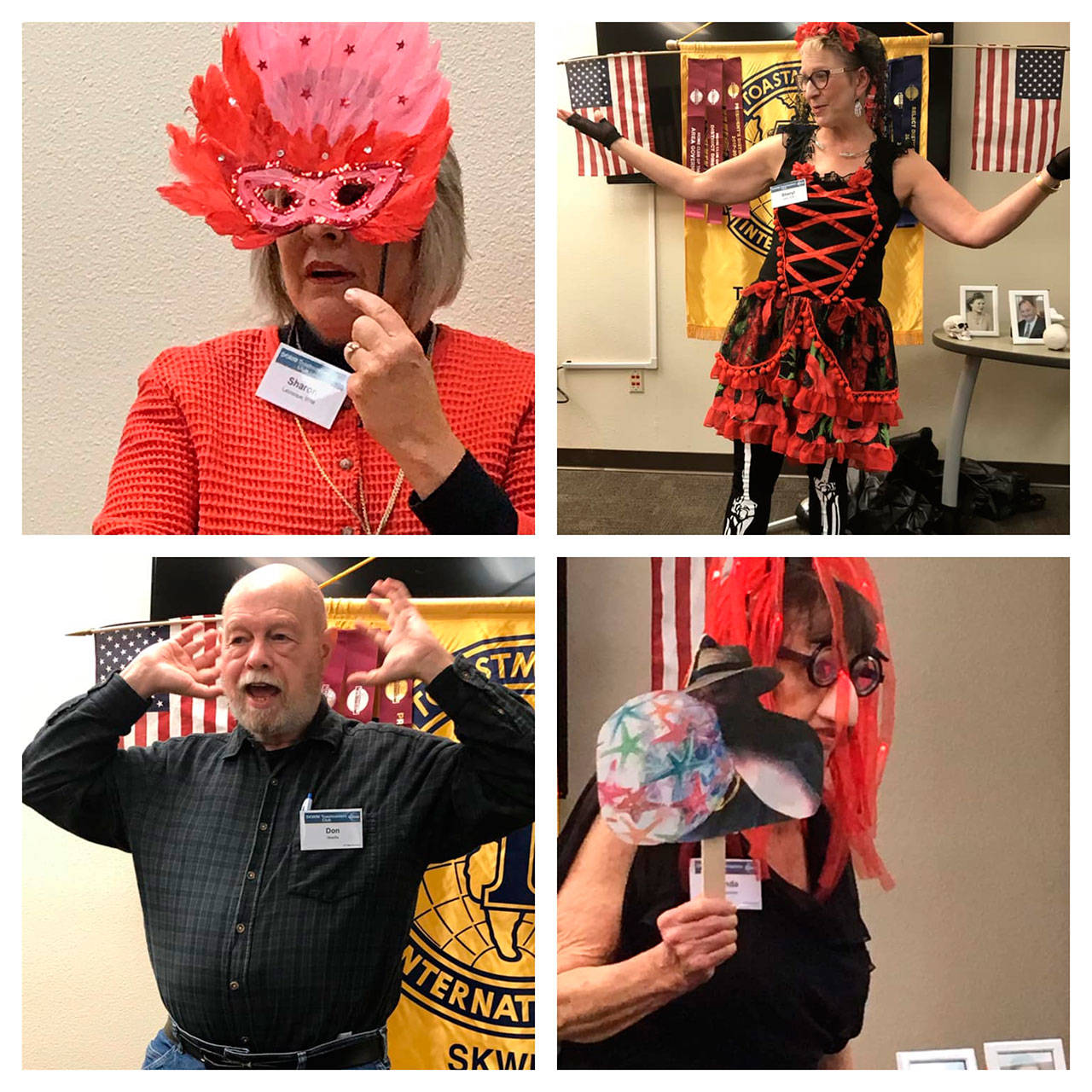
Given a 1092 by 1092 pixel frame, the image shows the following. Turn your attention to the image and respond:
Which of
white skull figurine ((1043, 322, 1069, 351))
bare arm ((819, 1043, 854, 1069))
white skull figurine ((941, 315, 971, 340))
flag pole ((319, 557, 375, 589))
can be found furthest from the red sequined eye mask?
bare arm ((819, 1043, 854, 1069))

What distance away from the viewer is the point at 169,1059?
61.3 inches

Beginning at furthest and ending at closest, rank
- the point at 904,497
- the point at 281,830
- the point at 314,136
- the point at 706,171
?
the point at 904,497, the point at 706,171, the point at 281,830, the point at 314,136

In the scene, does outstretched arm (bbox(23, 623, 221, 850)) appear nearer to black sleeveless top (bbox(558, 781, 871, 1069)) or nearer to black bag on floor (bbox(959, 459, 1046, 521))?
black sleeveless top (bbox(558, 781, 871, 1069))

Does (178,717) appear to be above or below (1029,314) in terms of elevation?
below

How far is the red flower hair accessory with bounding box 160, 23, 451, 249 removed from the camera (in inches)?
56.5

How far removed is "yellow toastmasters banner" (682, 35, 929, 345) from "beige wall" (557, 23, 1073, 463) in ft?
0.07

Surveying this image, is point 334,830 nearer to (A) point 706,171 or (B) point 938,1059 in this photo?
(B) point 938,1059

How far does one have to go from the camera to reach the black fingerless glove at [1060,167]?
1.60 meters

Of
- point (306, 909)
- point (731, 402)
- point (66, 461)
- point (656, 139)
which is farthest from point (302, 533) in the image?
point (656, 139)

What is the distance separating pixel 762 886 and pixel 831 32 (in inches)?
46.5

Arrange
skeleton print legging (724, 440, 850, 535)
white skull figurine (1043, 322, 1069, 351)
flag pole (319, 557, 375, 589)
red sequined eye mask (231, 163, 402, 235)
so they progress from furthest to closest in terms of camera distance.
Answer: white skull figurine (1043, 322, 1069, 351) → skeleton print legging (724, 440, 850, 535) → flag pole (319, 557, 375, 589) → red sequined eye mask (231, 163, 402, 235)

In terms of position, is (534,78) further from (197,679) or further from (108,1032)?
(108,1032)

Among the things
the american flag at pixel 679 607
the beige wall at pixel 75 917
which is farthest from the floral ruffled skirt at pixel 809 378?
the beige wall at pixel 75 917

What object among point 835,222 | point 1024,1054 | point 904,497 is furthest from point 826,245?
point 1024,1054
